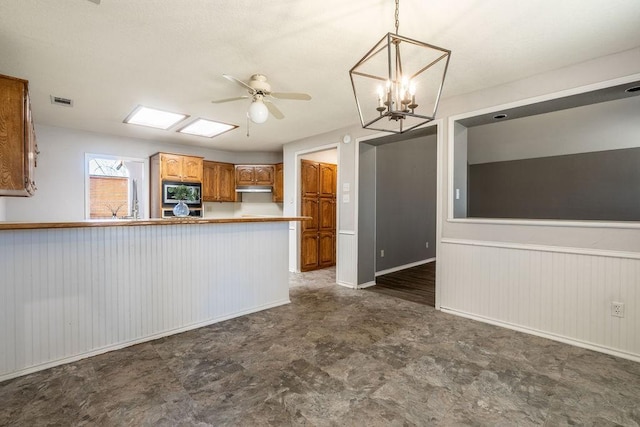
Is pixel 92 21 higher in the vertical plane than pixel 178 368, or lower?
higher

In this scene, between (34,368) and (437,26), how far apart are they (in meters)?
3.83

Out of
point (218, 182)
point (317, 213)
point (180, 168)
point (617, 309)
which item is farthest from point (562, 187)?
point (180, 168)

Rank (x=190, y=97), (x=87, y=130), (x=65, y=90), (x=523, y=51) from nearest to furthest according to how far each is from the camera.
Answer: (x=523, y=51), (x=65, y=90), (x=190, y=97), (x=87, y=130)

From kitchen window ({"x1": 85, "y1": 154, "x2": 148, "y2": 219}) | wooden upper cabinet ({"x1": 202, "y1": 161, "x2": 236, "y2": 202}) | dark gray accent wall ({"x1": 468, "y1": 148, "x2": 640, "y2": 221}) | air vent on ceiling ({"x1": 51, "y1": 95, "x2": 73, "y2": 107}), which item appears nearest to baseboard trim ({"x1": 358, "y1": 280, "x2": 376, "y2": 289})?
dark gray accent wall ({"x1": 468, "y1": 148, "x2": 640, "y2": 221})

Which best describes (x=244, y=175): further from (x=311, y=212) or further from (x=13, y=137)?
(x=13, y=137)

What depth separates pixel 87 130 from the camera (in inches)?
190

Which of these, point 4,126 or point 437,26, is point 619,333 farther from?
point 4,126

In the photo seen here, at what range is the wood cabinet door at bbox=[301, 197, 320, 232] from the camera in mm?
5664

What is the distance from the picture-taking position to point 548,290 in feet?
9.34

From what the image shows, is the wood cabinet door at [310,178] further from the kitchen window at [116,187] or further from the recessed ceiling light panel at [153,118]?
the kitchen window at [116,187]

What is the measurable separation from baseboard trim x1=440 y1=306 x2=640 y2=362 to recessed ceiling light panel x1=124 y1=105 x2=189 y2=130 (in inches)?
170

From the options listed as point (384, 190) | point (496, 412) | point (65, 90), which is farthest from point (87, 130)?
point (496, 412)

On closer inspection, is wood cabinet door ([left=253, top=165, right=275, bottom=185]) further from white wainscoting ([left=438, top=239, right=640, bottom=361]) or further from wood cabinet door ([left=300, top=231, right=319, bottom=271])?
white wainscoting ([left=438, top=239, right=640, bottom=361])

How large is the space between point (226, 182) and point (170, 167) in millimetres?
1216
